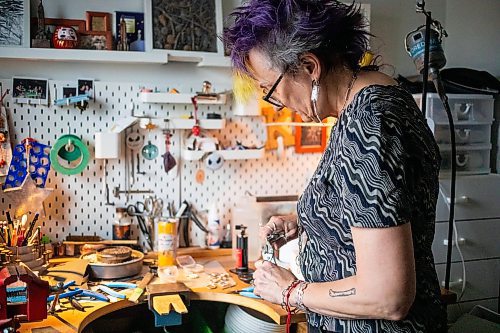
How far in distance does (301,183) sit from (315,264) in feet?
4.23

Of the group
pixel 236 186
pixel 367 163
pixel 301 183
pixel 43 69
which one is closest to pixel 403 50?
pixel 301 183

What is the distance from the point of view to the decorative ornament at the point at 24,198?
6.67 ft

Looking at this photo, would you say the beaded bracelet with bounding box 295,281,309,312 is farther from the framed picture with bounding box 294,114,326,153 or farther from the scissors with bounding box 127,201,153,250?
the framed picture with bounding box 294,114,326,153

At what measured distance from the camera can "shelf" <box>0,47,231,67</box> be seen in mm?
1981

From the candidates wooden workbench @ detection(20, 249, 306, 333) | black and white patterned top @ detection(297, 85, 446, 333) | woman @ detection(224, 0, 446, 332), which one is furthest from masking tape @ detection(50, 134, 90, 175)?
black and white patterned top @ detection(297, 85, 446, 333)

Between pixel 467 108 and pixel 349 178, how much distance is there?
1535mm

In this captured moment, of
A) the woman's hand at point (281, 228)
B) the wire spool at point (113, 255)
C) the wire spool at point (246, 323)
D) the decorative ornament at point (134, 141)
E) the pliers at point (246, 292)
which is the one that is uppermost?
the decorative ornament at point (134, 141)

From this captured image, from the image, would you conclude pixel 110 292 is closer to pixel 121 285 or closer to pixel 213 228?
pixel 121 285

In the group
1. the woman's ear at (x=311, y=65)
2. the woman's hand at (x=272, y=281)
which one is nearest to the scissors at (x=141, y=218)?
the woman's hand at (x=272, y=281)

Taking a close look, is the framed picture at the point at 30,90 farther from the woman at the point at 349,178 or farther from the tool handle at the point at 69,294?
the woman at the point at 349,178

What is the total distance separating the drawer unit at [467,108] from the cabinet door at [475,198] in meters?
0.24

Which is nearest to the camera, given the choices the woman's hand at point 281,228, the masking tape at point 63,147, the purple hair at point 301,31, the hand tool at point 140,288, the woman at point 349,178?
the woman at point 349,178

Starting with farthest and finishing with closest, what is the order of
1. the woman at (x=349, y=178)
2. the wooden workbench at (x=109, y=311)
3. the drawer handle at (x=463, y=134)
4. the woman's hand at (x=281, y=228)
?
the drawer handle at (x=463, y=134)
the woman's hand at (x=281, y=228)
the wooden workbench at (x=109, y=311)
the woman at (x=349, y=178)

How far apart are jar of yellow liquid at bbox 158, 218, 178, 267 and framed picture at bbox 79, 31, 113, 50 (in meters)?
0.71
